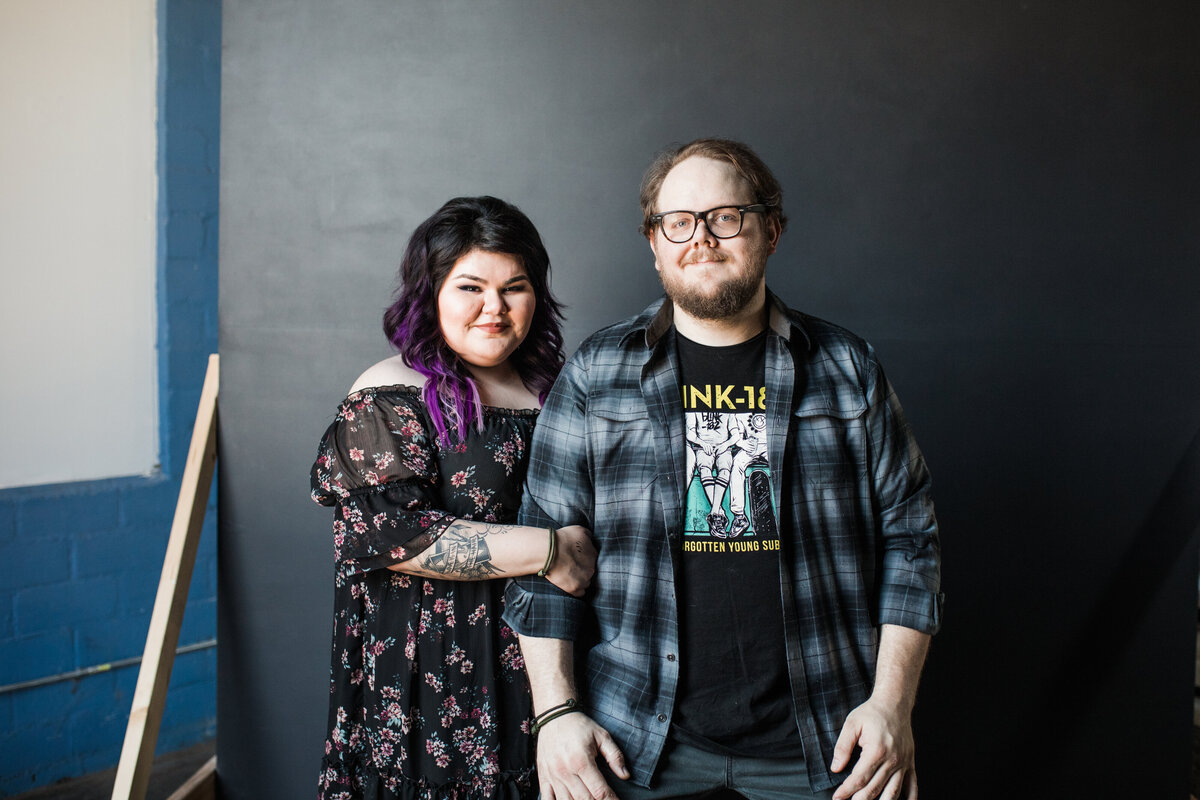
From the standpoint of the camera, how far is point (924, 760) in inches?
93.4

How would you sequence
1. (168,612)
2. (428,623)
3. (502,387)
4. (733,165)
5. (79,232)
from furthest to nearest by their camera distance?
(79,232) → (168,612) → (502,387) → (428,623) → (733,165)

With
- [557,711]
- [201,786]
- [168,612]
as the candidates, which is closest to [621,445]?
[557,711]

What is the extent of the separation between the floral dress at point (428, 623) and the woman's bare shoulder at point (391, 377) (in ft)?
0.08

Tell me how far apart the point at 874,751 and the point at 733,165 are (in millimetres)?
1006

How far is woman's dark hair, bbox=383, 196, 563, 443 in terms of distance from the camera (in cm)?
161

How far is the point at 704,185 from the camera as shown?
1.45m

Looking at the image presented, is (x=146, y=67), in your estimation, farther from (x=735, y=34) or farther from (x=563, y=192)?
(x=735, y=34)

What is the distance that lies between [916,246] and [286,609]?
6.73 feet

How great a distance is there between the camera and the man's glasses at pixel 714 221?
1.44 m

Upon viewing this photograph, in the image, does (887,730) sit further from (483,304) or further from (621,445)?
(483,304)

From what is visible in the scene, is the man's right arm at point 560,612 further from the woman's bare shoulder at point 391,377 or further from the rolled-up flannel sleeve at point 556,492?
the woman's bare shoulder at point 391,377

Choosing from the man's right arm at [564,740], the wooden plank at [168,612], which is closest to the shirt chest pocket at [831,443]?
Result: the man's right arm at [564,740]

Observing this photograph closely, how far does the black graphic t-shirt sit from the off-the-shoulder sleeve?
0.46 m

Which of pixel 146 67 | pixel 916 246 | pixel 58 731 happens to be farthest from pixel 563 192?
pixel 58 731
